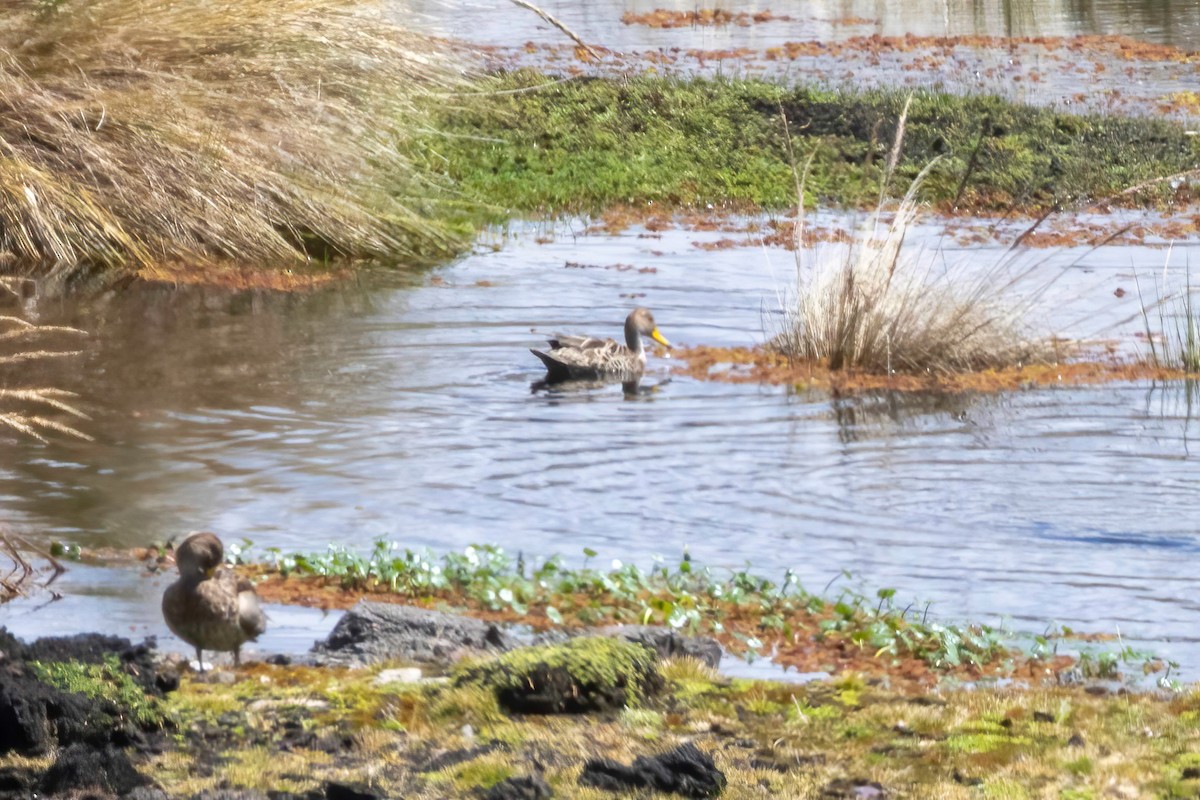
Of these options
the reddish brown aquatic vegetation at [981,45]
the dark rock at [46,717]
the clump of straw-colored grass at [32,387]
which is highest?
the reddish brown aquatic vegetation at [981,45]

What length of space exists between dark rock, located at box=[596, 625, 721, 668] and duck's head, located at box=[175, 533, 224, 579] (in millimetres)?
1598

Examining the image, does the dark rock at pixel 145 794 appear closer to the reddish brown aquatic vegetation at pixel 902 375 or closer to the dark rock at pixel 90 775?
the dark rock at pixel 90 775

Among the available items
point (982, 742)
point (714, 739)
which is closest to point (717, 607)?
point (714, 739)

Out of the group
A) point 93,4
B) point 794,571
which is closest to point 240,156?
point 93,4

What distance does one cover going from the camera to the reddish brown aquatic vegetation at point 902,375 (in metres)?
13.2

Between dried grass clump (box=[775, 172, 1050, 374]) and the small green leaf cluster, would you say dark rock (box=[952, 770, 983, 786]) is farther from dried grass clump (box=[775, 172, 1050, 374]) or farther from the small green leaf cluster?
dried grass clump (box=[775, 172, 1050, 374])

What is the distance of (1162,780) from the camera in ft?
17.8

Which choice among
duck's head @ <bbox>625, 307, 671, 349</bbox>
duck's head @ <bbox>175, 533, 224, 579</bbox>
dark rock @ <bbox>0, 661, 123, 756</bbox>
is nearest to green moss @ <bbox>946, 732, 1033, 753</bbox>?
dark rock @ <bbox>0, 661, 123, 756</bbox>

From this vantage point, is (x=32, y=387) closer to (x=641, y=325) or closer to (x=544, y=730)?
(x=641, y=325)

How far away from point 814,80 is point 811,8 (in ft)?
49.7

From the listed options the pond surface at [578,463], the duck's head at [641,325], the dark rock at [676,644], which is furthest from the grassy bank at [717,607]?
the duck's head at [641,325]

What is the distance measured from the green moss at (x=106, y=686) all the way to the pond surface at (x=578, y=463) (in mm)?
1483

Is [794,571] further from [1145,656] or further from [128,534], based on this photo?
[128,534]

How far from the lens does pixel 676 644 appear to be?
661 cm
